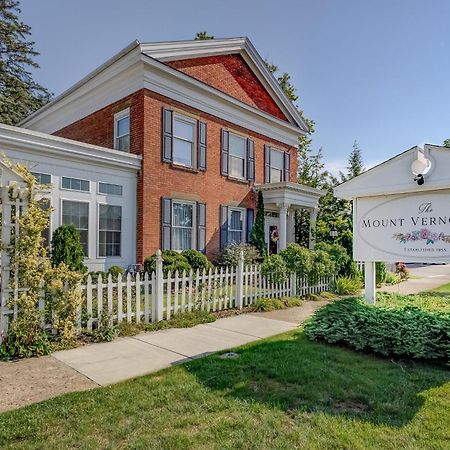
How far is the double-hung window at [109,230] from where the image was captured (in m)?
11.6

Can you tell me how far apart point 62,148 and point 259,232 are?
8717mm

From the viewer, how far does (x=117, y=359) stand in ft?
16.2

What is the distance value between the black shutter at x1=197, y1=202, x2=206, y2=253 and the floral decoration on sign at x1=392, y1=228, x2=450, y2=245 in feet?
30.6

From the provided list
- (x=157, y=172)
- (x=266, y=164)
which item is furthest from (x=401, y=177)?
(x=266, y=164)

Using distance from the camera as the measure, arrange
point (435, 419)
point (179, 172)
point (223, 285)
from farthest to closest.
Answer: point (179, 172) → point (223, 285) → point (435, 419)

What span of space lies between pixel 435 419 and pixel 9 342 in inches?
210

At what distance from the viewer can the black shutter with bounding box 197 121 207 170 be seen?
1402 cm

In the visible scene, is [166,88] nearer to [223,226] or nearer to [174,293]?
[223,226]

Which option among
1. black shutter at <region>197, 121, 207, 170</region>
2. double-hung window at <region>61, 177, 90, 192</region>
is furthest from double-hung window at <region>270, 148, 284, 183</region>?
double-hung window at <region>61, 177, 90, 192</region>

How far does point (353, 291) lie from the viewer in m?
12.1

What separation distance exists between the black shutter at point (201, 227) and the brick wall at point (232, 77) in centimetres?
541

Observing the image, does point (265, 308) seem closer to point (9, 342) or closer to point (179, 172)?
point (9, 342)

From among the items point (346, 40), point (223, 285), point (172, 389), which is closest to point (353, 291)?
point (223, 285)

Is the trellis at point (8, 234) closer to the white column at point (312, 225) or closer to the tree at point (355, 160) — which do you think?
the white column at point (312, 225)
